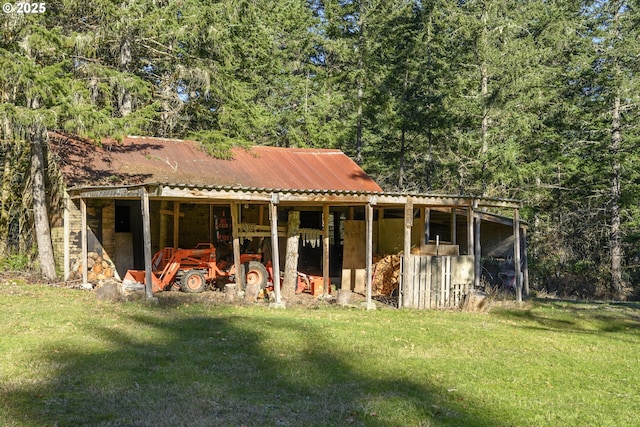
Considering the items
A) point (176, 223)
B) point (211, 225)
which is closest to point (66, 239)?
point (176, 223)

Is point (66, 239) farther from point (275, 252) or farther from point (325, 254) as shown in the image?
point (325, 254)

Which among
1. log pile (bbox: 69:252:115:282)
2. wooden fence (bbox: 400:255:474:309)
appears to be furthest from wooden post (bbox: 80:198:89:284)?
wooden fence (bbox: 400:255:474:309)

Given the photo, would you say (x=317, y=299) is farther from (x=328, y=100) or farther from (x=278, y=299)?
(x=328, y=100)

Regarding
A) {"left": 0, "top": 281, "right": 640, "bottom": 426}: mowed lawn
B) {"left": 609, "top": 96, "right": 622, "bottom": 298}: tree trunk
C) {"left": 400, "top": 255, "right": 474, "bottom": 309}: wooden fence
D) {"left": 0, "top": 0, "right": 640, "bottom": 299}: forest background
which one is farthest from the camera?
{"left": 609, "top": 96, "right": 622, "bottom": 298}: tree trunk

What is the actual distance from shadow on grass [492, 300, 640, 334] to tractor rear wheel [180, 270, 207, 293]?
6.70m

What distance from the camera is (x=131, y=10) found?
17.0 metres

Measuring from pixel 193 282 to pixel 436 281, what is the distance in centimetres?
563

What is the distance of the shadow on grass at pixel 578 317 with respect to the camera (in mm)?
12172

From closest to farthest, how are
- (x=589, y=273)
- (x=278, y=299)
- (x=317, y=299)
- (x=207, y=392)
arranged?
(x=207, y=392) → (x=278, y=299) → (x=317, y=299) → (x=589, y=273)

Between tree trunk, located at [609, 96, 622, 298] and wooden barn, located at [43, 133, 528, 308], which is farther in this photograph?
tree trunk, located at [609, 96, 622, 298]

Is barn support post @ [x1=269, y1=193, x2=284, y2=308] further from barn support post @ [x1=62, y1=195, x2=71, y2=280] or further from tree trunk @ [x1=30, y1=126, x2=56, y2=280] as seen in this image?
tree trunk @ [x1=30, y1=126, x2=56, y2=280]

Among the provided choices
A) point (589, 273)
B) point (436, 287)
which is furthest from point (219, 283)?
point (589, 273)

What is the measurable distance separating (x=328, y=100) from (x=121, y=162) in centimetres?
1332

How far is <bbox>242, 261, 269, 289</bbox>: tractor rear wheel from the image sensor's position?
15320 mm
